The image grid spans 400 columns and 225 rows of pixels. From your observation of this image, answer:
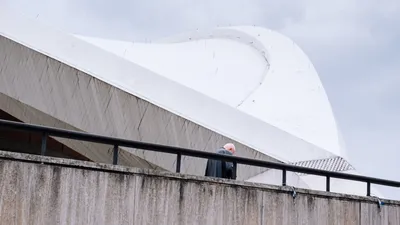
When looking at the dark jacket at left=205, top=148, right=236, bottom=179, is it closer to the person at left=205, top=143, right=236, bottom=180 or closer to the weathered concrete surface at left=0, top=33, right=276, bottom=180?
the person at left=205, top=143, right=236, bottom=180

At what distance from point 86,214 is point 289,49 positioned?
44.0ft

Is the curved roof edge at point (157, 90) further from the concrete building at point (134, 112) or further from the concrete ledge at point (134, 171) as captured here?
the concrete ledge at point (134, 171)

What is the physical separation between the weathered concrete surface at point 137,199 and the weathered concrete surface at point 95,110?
13.5 ft

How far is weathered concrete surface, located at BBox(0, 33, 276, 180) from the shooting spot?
1168 centimetres

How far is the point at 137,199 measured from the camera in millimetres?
6090

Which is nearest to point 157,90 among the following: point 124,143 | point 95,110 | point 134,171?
point 95,110

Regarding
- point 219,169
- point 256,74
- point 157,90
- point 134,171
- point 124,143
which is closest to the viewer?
point 134,171

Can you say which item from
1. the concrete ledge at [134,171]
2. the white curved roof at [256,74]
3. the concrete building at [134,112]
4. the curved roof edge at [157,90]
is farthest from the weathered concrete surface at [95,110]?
the concrete ledge at [134,171]

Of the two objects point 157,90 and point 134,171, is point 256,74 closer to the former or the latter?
point 157,90

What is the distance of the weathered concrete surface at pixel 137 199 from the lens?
5609 mm

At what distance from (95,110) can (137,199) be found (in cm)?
618

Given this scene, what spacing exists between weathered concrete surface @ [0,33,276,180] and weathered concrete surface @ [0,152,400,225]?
4112 mm

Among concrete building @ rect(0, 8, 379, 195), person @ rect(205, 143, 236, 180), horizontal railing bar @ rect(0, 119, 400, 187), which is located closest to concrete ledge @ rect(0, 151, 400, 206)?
horizontal railing bar @ rect(0, 119, 400, 187)

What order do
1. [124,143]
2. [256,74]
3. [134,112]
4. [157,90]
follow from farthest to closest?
[256,74], [157,90], [134,112], [124,143]
